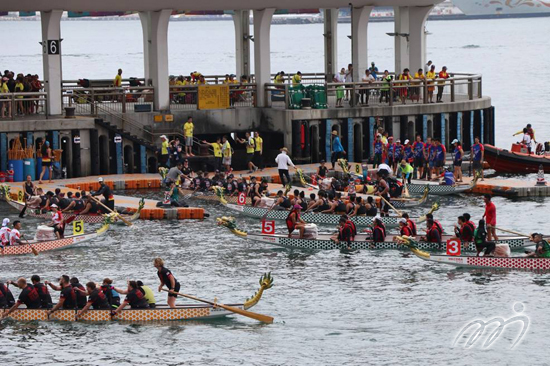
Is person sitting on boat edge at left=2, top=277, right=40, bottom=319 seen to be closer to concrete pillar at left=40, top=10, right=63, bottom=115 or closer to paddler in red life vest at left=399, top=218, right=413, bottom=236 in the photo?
paddler in red life vest at left=399, top=218, right=413, bottom=236

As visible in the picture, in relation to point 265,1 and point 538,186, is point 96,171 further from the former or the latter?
point 538,186

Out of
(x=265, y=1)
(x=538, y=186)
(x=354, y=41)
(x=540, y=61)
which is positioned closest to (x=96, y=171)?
(x=265, y=1)

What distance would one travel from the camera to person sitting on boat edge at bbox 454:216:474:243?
36344 mm

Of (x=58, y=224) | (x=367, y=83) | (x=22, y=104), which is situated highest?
(x=367, y=83)

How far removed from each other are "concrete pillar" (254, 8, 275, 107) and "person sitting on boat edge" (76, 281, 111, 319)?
28284 mm

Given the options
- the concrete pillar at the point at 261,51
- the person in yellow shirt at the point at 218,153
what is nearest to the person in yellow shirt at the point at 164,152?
the person in yellow shirt at the point at 218,153

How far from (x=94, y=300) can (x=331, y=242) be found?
10.7 metres

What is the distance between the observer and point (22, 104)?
2083 inches

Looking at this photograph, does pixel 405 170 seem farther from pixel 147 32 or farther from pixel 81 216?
pixel 147 32

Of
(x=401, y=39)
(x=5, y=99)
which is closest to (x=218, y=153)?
(x=5, y=99)

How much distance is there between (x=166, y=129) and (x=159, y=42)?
423cm

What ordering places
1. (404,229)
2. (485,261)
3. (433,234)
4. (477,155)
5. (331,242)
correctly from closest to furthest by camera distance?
(485,261) → (433,234) → (404,229) → (331,242) → (477,155)

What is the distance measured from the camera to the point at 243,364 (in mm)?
27797

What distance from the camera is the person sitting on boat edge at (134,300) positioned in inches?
1196
